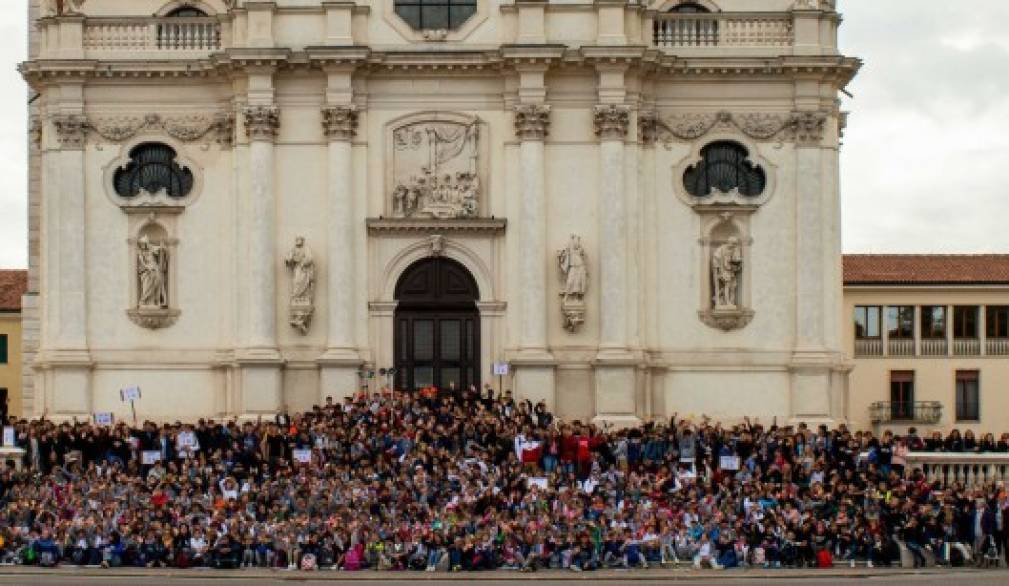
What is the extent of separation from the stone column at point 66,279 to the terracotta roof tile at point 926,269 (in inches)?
1275

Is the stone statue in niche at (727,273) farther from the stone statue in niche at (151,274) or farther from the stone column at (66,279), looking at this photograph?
the stone column at (66,279)

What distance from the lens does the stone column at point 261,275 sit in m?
67.4

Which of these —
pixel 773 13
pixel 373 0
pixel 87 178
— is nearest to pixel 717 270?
pixel 773 13

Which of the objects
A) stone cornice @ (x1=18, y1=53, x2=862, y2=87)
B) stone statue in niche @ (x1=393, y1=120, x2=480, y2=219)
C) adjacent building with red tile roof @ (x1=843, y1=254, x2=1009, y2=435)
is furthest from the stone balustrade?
adjacent building with red tile roof @ (x1=843, y1=254, x2=1009, y2=435)

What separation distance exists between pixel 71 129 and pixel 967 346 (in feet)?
118

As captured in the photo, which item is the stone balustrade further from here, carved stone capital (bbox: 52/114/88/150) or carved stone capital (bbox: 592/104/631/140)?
carved stone capital (bbox: 592/104/631/140)

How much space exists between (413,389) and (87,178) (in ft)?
33.8

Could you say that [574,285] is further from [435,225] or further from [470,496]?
[470,496]

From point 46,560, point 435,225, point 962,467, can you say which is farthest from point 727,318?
point 46,560

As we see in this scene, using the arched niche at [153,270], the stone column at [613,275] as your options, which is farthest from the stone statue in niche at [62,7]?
the stone column at [613,275]

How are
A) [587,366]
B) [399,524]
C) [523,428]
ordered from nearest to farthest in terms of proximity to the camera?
[399,524], [523,428], [587,366]

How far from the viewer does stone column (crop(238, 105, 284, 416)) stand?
67375 mm

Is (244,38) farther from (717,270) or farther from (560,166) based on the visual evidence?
(717,270)

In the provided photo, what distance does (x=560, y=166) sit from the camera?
68.6 meters
